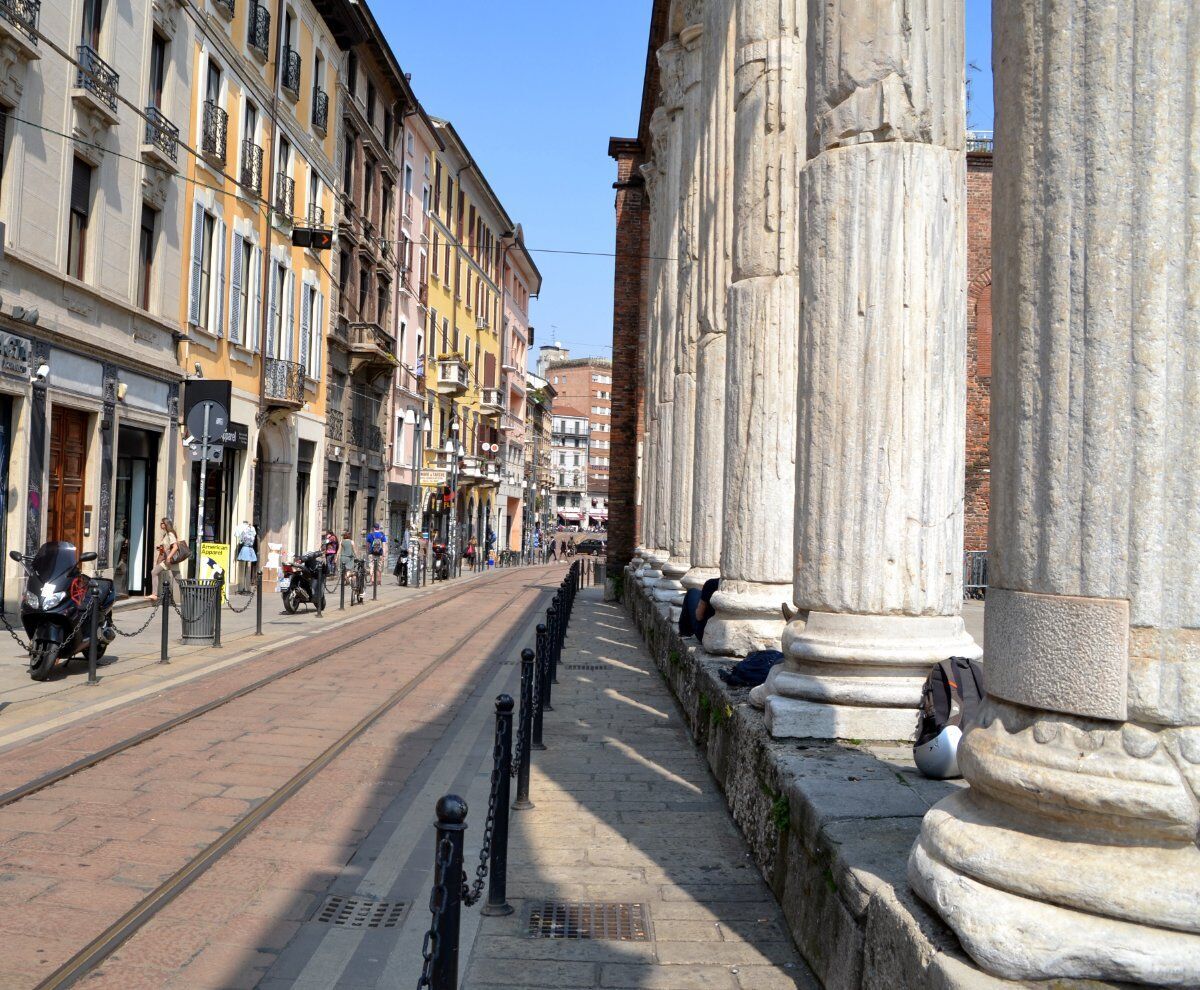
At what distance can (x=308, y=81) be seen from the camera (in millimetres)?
27391

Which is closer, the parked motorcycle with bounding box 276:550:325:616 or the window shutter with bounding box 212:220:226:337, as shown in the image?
the parked motorcycle with bounding box 276:550:325:616

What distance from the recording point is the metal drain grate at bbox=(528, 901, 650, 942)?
A: 4344mm

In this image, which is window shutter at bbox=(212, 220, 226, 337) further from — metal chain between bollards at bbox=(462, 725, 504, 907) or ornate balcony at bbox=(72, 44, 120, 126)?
metal chain between bollards at bbox=(462, 725, 504, 907)

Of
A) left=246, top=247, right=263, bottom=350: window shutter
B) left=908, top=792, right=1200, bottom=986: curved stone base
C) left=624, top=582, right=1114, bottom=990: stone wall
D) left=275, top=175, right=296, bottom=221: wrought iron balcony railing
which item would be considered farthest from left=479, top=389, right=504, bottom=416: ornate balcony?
left=908, top=792, right=1200, bottom=986: curved stone base

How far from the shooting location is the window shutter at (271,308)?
82.1 feet

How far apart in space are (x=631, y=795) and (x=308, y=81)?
24661 mm

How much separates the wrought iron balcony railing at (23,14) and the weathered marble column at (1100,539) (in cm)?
1430

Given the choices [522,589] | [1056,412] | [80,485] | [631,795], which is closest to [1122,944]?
[1056,412]

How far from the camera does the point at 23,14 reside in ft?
47.2

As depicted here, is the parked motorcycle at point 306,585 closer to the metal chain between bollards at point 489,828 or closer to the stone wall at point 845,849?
the stone wall at point 845,849

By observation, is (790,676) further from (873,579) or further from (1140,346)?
(1140,346)

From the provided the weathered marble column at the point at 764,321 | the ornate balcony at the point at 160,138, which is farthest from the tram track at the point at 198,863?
the ornate balcony at the point at 160,138

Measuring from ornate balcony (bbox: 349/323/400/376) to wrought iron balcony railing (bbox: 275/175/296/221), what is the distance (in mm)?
6319

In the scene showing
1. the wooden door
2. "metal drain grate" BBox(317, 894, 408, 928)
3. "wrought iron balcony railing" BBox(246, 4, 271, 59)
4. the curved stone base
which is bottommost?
"metal drain grate" BBox(317, 894, 408, 928)
